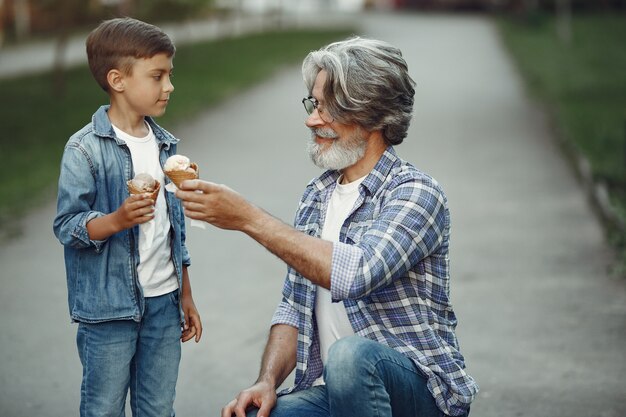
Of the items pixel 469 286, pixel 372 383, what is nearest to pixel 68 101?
pixel 469 286

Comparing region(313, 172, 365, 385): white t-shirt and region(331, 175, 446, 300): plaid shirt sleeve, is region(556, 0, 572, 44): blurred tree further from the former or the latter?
region(331, 175, 446, 300): plaid shirt sleeve

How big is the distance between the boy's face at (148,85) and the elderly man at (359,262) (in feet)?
1.56

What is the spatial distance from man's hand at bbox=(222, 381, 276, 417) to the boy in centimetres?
33

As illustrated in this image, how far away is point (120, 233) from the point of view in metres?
3.70

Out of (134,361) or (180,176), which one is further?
(134,361)

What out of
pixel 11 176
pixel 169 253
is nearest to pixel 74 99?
pixel 11 176

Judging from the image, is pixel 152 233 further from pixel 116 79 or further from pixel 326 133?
pixel 326 133

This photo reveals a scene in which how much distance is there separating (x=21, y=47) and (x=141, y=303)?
2623cm

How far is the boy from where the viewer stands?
3.66 m

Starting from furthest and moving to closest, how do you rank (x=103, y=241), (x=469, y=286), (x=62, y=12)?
(x=62, y=12)
(x=469, y=286)
(x=103, y=241)

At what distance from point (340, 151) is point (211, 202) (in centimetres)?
60

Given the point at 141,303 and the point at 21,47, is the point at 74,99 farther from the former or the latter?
the point at 141,303

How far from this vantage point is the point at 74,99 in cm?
1772

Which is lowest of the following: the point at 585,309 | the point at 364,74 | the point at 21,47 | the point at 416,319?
the point at 585,309
